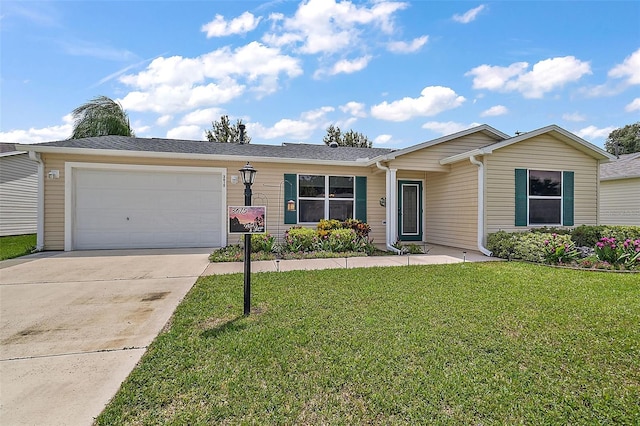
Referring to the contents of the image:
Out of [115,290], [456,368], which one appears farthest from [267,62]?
[456,368]

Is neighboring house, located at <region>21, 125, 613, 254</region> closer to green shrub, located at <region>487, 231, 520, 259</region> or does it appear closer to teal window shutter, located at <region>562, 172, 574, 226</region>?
teal window shutter, located at <region>562, 172, 574, 226</region>

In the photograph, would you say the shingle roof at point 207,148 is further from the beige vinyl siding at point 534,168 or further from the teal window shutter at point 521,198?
the teal window shutter at point 521,198

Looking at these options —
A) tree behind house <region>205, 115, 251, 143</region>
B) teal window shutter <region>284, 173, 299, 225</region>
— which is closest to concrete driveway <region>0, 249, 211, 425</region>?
teal window shutter <region>284, 173, 299, 225</region>

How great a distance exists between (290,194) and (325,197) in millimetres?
1137

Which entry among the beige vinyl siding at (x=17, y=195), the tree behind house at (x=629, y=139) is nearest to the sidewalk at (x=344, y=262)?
the beige vinyl siding at (x=17, y=195)

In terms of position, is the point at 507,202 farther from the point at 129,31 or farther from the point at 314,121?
the point at 314,121

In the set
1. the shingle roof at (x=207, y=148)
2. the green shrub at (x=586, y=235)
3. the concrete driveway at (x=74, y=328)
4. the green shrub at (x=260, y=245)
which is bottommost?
the concrete driveway at (x=74, y=328)

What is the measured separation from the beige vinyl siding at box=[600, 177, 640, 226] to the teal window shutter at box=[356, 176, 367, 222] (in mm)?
10534

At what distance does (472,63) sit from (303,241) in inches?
346

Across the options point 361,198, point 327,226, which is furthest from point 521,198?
point 327,226

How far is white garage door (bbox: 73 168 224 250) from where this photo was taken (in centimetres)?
880

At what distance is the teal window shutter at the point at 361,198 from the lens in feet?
33.2

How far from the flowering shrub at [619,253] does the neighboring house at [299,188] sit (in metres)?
2.22

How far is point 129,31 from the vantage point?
7.71m
